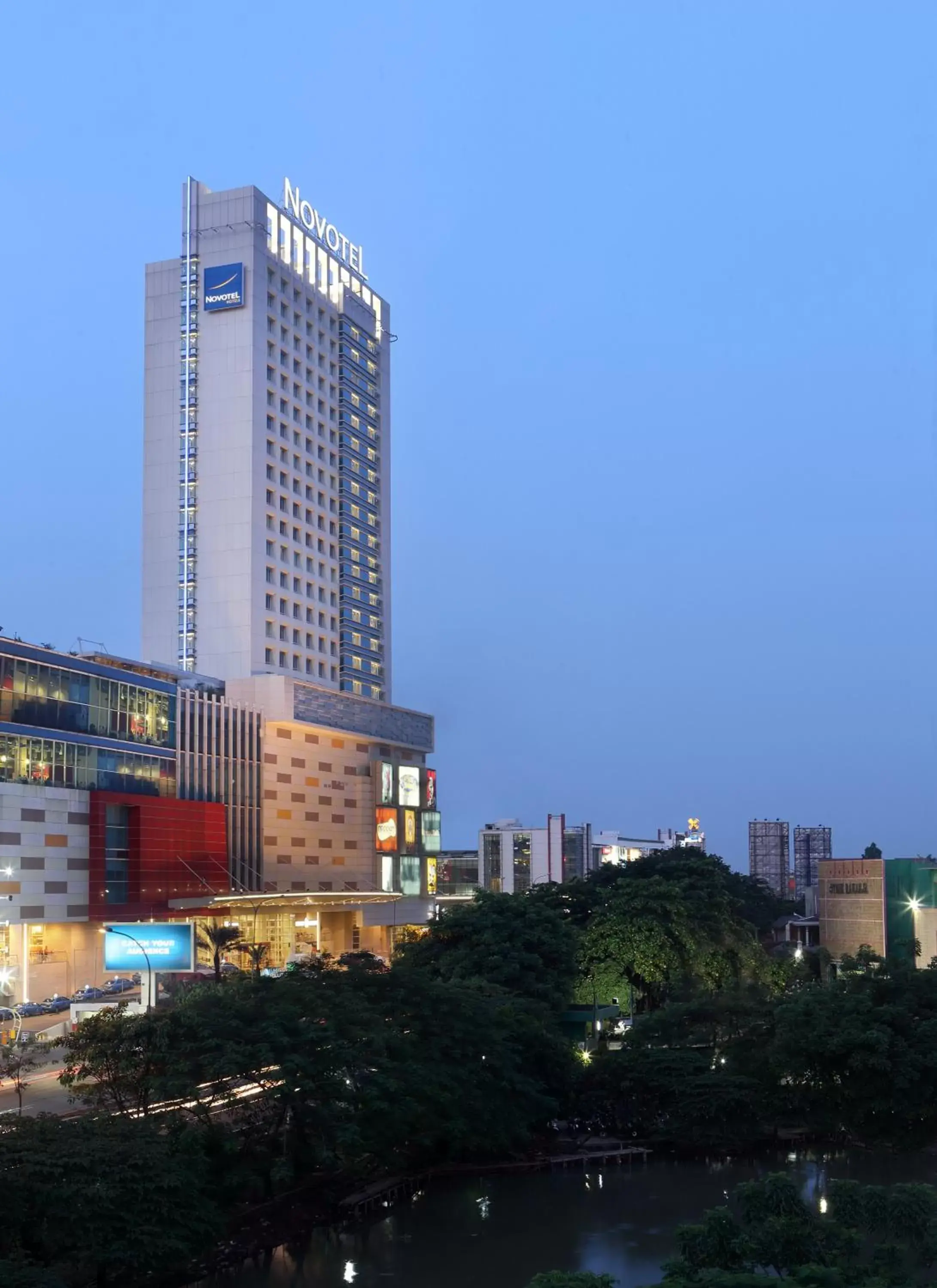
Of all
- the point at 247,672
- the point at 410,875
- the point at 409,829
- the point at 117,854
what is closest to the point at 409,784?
the point at 409,829

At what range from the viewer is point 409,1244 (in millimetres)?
35062

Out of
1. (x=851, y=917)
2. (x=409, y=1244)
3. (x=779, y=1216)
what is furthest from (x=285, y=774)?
(x=779, y=1216)

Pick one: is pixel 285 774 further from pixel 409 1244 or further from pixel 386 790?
pixel 409 1244

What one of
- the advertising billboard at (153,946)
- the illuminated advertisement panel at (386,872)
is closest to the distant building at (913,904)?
the advertising billboard at (153,946)

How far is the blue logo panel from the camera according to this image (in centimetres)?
10106

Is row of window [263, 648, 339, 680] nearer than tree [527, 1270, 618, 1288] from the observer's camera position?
No

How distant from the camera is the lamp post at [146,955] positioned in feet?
143

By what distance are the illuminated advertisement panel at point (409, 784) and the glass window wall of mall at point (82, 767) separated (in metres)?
30.9

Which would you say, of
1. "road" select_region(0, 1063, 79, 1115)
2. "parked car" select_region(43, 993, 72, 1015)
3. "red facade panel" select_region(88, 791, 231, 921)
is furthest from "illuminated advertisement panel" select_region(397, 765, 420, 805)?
"road" select_region(0, 1063, 79, 1115)

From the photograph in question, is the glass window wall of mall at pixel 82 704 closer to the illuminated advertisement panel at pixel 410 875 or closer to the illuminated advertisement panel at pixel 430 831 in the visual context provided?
the illuminated advertisement panel at pixel 410 875

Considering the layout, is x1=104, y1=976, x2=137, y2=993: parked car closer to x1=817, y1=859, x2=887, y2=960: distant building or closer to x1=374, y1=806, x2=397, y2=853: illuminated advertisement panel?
x1=374, y1=806, x2=397, y2=853: illuminated advertisement panel

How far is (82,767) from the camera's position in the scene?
72.9 meters

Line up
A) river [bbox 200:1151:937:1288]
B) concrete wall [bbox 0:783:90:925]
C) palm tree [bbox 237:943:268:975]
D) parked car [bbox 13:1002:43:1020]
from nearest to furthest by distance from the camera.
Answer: river [bbox 200:1151:937:1288] < palm tree [bbox 237:943:268:975] < parked car [bbox 13:1002:43:1020] < concrete wall [bbox 0:783:90:925]

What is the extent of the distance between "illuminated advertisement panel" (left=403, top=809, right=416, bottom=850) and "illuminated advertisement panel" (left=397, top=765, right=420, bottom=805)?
0.76m
